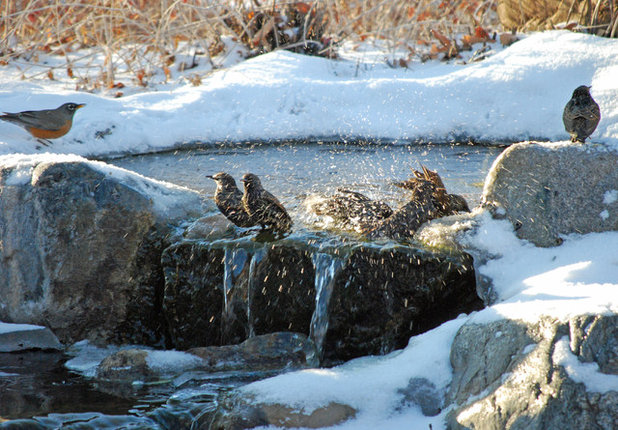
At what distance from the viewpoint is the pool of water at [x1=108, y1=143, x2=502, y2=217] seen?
569 cm

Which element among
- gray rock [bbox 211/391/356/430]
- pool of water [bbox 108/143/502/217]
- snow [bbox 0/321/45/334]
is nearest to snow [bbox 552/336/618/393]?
gray rock [bbox 211/391/356/430]

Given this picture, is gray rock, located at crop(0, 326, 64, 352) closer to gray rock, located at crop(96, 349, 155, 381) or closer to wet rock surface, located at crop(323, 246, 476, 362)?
gray rock, located at crop(96, 349, 155, 381)

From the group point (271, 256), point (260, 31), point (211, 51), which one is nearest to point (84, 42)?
point (211, 51)

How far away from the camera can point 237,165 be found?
6629mm

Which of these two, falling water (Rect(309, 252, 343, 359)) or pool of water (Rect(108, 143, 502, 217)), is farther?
pool of water (Rect(108, 143, 502, 217))

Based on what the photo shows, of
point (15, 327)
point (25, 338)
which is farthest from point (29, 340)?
point (15, 327)

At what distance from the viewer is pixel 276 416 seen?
3043 mm

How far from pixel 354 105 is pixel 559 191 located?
4452mm

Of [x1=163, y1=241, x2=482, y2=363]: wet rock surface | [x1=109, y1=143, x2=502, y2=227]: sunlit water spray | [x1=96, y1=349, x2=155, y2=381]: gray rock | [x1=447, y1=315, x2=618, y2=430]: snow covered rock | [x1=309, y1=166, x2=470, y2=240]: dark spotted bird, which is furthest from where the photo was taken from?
[x1=109, y1=143, x2=502, y2=227]: sunlit water spray

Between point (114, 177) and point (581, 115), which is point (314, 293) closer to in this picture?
point (114, 177)

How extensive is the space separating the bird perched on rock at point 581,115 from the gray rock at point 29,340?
369 centimetres

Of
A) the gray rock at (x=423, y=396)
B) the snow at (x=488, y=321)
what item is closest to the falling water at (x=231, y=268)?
the snow at (x=488, y=321)

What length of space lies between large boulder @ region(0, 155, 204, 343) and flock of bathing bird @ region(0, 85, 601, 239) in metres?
0.58

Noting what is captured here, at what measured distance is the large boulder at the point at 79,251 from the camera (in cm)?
453
